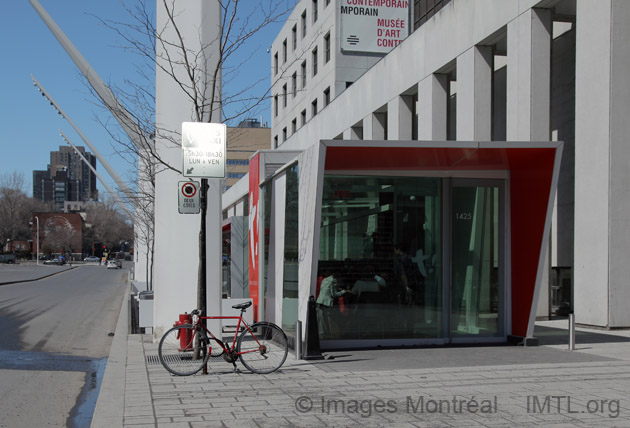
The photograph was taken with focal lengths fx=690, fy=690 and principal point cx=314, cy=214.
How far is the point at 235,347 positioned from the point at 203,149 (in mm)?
2863

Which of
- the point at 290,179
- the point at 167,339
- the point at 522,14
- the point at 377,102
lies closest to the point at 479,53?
the point at 522,14

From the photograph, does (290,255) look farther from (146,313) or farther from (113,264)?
(113,264)

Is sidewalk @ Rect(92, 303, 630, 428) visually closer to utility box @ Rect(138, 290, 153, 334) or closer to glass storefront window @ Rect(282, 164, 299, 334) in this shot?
glass storefront window @ Rect(282, 164, 299, 334)

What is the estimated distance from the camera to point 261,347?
921cm

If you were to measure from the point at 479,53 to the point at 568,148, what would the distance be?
12.8 ft

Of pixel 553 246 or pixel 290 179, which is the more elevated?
pixel 290 179

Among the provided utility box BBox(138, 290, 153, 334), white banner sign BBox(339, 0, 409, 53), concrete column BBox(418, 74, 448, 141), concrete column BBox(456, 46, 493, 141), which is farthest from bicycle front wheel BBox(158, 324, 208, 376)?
white banner sign BBox(339, 0, 409, 53)

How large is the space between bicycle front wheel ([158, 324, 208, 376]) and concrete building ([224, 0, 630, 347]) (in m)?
2.16

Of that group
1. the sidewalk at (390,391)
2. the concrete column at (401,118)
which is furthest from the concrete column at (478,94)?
the sidewalk at (390,391)

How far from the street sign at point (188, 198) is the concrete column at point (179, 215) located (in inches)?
59.1

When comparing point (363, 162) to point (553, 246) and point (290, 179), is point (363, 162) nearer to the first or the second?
point (290, 179)

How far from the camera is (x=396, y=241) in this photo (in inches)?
474

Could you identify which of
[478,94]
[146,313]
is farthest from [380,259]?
[478,94]

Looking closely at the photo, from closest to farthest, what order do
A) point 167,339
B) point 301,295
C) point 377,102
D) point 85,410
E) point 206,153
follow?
point 85,410 < point 167,339 < point 206,153 < point 301,295 < point 377,102
